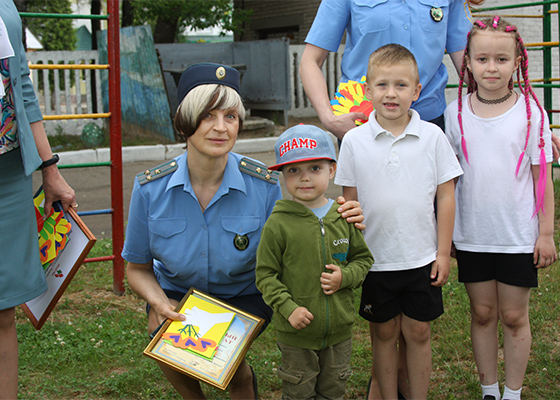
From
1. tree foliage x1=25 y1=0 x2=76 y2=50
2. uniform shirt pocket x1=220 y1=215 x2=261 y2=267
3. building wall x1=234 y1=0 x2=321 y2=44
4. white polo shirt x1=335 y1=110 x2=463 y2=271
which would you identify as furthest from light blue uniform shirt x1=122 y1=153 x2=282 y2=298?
tree foliage x1=25 y1=0 x2=76 y2=50

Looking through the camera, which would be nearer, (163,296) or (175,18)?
(163,296)

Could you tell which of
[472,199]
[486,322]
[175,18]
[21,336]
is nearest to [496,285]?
[486,322]

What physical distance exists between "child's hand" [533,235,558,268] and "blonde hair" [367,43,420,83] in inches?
33.0

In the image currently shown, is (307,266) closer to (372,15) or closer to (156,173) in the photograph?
(156,173)

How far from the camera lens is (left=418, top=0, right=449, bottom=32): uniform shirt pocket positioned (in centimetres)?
260

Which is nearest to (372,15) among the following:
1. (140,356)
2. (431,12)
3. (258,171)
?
(431,12)

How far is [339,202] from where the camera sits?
240 cm

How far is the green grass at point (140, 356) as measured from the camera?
306cm

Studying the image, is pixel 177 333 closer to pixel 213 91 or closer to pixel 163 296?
pixel 163 296

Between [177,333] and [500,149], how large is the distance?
4.89ft

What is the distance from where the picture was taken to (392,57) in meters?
2.37

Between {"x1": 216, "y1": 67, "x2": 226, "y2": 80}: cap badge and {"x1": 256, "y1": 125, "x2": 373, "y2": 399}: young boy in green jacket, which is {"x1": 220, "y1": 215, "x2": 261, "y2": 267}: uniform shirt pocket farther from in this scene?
{"x1": 216, "y1": 67, "x2": 226, "y2": 80}: cap badge

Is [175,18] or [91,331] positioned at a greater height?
[175,18]

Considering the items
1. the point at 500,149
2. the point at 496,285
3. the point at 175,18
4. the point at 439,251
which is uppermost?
the point at 175,18
